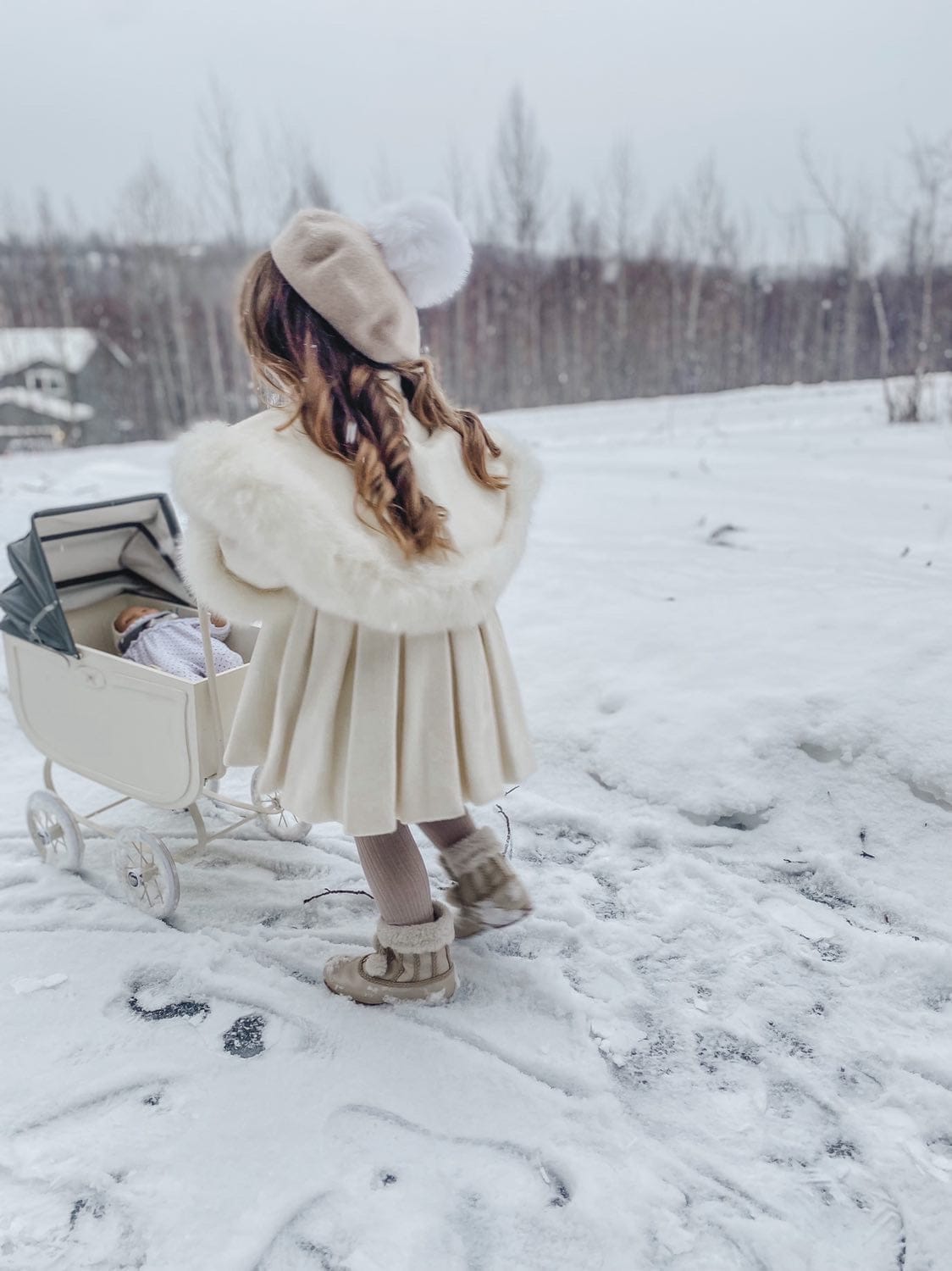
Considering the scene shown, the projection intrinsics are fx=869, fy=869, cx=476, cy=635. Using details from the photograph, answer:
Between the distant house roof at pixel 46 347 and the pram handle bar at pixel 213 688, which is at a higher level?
the distant house roof at pixel 46 347

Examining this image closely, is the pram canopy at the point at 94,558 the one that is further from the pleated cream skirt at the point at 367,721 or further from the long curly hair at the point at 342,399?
the long curly hair at the point at 342,399

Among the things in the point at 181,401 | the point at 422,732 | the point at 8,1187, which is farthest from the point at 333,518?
the point at 181,401

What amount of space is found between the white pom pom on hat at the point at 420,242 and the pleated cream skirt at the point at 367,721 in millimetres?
732

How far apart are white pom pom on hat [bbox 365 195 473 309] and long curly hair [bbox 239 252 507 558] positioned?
18 centimetres

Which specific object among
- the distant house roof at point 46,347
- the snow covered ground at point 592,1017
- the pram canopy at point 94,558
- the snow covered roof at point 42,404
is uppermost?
the distant house roof at point 46,347

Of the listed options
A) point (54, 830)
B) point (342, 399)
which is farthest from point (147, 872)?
point (342, 399)

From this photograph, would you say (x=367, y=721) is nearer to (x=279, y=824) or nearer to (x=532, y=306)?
(x=279, y=824)

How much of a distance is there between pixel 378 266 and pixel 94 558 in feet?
5.76

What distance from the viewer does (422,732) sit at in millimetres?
1888

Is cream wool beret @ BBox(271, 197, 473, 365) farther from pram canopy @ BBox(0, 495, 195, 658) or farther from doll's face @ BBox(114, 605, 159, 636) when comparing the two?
doll's face @ BBox(114, 605, 159, 636)

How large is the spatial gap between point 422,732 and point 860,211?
2279cm

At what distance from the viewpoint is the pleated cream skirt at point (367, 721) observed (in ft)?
6.03

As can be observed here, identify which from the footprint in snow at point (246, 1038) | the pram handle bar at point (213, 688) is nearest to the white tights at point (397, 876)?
the footprint in snow at point (246, 1038)

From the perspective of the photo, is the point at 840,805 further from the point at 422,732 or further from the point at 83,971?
the point at 83,971
